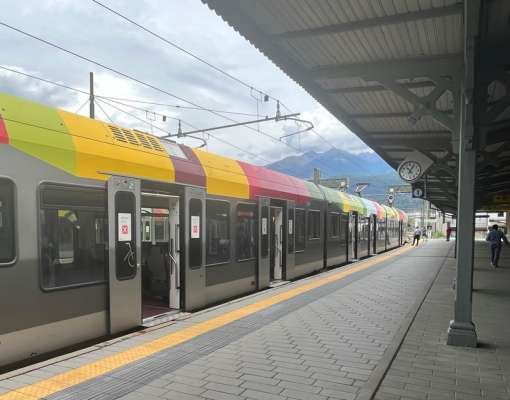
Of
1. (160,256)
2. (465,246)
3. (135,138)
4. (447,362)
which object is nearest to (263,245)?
(160,256)

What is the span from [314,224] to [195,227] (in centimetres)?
666

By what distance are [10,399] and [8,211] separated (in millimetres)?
1777

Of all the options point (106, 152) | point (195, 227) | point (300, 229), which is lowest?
point (300, 229)

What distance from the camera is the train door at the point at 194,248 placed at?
23.7 ft

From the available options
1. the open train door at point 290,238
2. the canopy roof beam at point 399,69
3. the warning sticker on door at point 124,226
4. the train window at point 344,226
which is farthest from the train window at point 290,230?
the warning sticker on door at point 124,226

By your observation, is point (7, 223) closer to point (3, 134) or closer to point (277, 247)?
point (3, 134)

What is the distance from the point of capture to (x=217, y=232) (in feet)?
26.8

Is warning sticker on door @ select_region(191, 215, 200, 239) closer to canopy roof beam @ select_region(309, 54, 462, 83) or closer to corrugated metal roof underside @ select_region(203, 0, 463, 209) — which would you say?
corrugated metal roof underside @ select_region(203, 0, 463, 209)

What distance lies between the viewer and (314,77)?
6.97 metres

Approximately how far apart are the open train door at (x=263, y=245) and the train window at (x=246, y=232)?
0.22 metres

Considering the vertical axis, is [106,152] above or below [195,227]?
above

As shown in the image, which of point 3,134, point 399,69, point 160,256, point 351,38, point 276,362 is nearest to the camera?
point 3,134

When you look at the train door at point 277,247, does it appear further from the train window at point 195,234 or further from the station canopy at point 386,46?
the station canopy at point 386,46

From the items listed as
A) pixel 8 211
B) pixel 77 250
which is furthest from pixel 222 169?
pixel 8 211
